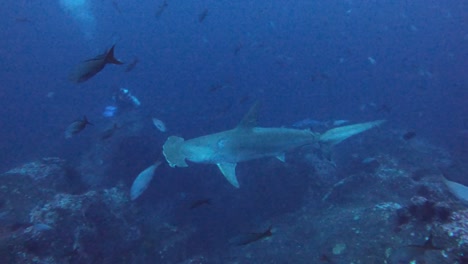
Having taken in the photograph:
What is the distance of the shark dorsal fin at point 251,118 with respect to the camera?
289 inches

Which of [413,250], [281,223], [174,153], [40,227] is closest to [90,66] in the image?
[174,153]

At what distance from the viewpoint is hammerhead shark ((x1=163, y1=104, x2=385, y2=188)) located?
7.16 meters

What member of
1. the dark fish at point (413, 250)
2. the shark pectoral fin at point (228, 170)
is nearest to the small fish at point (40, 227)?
the shark pectoral fin at point (228, 170)

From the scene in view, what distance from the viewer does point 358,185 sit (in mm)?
10219

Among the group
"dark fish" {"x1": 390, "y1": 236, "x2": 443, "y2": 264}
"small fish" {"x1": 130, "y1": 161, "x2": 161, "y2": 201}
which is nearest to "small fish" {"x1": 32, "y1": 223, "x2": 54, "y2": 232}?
"small fish" {"x1": 130, "y1": 161, "x2": 161, "y2": 201}

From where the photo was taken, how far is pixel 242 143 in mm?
7367

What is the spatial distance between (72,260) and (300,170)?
824 centimetres

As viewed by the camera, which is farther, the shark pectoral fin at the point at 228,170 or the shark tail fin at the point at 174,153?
the shark pectoral fin at the point at 228,170

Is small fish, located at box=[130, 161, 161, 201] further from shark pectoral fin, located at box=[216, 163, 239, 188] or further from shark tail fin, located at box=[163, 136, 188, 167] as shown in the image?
shark pectoral fin, located at box=[216, 163, 239, 188]

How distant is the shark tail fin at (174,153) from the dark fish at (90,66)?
3387 mm

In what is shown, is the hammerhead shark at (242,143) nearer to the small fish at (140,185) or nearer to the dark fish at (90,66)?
the small fish at (140,185)

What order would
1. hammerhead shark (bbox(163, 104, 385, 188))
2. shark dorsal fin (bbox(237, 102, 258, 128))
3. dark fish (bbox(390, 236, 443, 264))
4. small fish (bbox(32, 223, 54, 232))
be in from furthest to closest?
shark dorsal fin (bbox(237, 102, 258, 128)), hammerhead shark (bbox(163, 104, 385, 188)), small fish (bbox(32, 223, 54, 232)), dark fish (bbox(390, 236, 443, 264))

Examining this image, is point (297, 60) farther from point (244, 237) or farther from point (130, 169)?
point (244, 237)

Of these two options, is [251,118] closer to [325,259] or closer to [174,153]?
[174,153]
